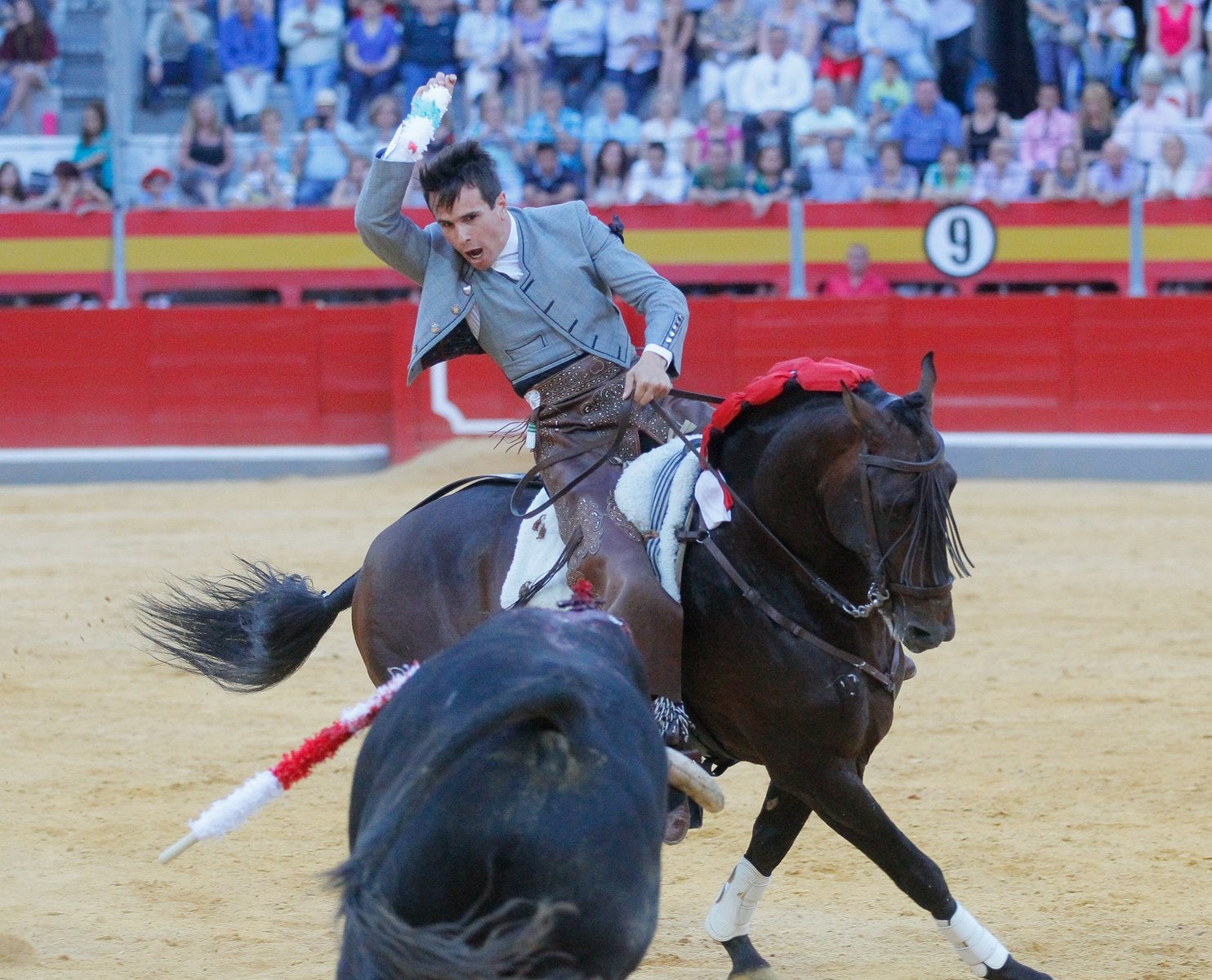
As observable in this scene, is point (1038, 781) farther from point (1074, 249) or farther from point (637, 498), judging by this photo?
point (1074, 249)

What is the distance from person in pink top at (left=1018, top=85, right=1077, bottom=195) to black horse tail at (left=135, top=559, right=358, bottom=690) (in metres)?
8.68

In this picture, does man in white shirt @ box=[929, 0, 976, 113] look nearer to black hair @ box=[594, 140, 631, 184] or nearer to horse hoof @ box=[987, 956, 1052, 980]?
black hair @ box=[594, 140, 631, 184]

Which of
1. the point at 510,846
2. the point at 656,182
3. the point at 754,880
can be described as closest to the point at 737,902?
the point at 754,880

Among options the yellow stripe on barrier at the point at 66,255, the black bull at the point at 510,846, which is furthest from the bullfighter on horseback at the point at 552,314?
the yellow stripe on barrier at the point at 66,255

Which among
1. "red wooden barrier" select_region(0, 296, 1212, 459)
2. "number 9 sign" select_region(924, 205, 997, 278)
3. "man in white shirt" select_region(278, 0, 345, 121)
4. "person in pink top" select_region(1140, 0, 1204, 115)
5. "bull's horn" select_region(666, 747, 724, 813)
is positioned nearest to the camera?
"bull's horn" select_region(666, 747, 724, 813)

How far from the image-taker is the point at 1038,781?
5.52 m

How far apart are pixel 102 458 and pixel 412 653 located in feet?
28.6

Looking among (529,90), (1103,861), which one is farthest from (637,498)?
(529,90)

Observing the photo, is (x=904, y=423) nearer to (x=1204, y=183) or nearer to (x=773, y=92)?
(x=1204, y=183)

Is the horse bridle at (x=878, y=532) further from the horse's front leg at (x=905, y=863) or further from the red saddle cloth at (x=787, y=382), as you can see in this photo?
the horse's front leg at (x=905, y=863)

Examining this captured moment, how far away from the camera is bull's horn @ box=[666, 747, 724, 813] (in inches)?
109

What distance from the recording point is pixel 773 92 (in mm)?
12516

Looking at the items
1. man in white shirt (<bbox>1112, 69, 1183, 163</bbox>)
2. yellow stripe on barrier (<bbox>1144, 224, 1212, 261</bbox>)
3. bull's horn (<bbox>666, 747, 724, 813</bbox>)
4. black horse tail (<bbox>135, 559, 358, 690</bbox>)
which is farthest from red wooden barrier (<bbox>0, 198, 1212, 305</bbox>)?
bull's horn (<bbox>666, 747, 724, 813</bbox>)

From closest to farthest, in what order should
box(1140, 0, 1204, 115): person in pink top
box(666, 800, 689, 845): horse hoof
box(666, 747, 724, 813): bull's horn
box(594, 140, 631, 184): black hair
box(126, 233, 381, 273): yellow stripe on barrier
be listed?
box(666, 747, 724, 813): bull's horn < box(666, 800, 689, 845): horse hoof < box(594, 140, 631, 184): black hair < box(1140, 0, 1204, 115): person in pink top < box(126, 233, 381, 273): yellow stripe on barrier
